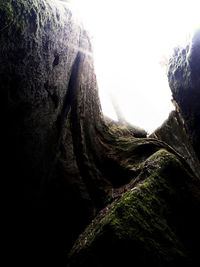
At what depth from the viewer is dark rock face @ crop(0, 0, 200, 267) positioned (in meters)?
2.23

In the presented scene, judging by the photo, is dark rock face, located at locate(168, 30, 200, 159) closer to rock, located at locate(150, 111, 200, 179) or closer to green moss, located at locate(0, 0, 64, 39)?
rock, located at locate(150, 111, 200, 179)

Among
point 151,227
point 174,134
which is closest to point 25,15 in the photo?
point 151,227

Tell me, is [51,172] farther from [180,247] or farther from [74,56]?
[74,56]

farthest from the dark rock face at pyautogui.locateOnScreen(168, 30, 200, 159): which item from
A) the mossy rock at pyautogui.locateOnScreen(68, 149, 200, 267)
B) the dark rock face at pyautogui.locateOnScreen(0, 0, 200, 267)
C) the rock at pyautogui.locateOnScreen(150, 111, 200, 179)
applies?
the rock at pyautogui.locateOnScreen(150, 111, 200, 179)

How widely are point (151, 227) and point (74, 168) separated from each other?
1988 millimetres

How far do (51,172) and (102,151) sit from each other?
1.47 meters

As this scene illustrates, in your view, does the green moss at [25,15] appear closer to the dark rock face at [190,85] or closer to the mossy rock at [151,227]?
the mossy rock at [151,227]

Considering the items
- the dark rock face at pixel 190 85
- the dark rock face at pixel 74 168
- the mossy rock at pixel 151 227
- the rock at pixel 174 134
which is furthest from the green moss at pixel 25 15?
the rock at pixel 174 134

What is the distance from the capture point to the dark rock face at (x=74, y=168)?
2.23 m

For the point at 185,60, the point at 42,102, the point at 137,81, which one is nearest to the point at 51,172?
the point at 42,102

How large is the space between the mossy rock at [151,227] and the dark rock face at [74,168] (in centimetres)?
1

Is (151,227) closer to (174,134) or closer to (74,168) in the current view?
(74,168)

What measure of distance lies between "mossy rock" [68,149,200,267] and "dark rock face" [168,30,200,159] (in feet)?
4.56

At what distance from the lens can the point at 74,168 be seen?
3707mm
